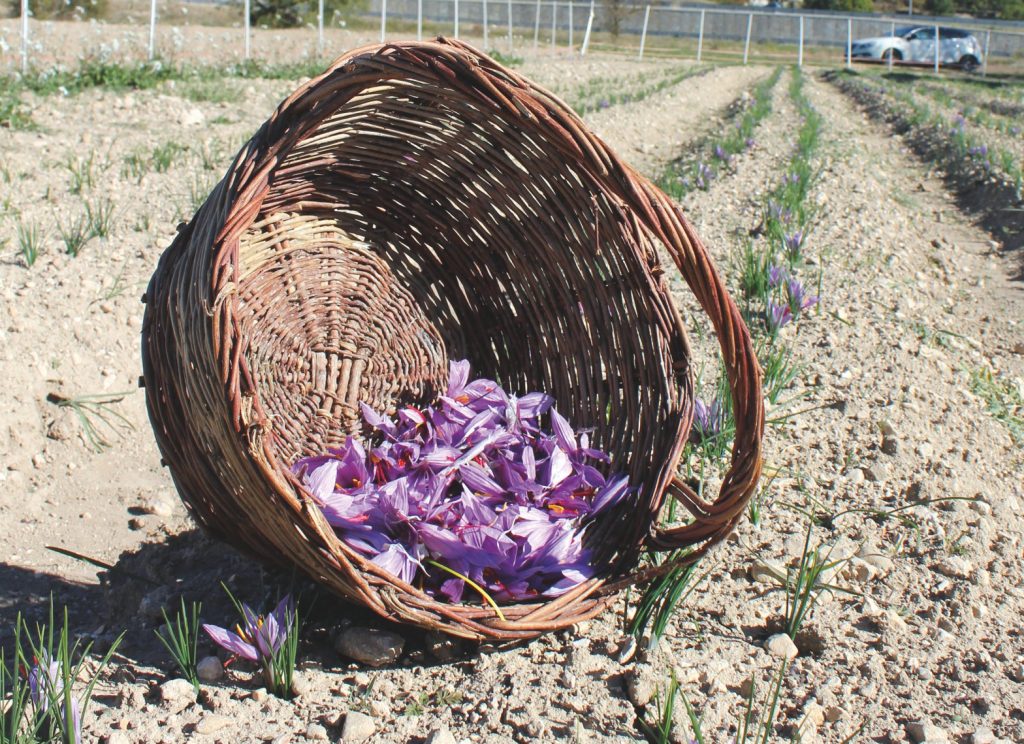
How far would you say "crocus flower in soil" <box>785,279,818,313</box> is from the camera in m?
3.20

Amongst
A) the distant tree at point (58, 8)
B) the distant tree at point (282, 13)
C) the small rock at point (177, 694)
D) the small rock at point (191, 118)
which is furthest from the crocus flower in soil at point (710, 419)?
the distant tree at point (282, 13)

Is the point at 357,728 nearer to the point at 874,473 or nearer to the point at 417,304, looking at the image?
the point at 417,304

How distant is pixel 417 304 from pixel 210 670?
1.12 metres

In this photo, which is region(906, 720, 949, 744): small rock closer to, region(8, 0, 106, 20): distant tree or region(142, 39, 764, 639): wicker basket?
region(142, 39, 764, 639): wicker basket

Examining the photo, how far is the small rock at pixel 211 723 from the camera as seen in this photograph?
1547 mm

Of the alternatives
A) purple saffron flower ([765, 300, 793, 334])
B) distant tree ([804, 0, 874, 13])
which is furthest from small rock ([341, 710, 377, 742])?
distant tree ([804, 0, 874, 13])

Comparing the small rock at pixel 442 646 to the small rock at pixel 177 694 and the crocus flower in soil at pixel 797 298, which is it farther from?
the crocus flower in soil at pixel 797 298

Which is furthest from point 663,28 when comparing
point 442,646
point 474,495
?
point 442,646

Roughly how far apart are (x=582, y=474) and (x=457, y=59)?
0.81m

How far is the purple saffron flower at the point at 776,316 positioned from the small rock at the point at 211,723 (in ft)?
6.54

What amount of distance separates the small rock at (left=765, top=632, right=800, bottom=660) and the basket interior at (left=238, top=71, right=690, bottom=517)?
14.9 inches

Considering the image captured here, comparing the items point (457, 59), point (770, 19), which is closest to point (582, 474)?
point (457, 59)

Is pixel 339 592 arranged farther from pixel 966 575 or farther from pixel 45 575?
pixel 966 575

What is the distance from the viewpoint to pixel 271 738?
5.07 ft
